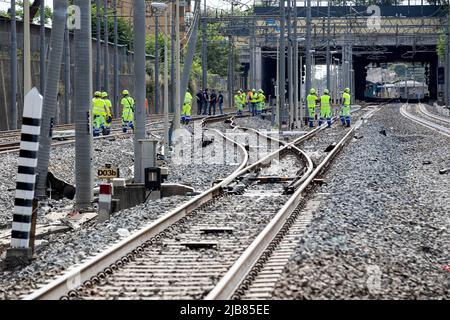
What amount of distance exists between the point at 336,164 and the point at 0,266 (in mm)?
13871

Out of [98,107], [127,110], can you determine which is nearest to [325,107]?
[127,110]

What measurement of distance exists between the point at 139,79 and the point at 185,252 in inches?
374

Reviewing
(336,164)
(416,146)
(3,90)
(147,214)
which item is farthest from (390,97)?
(147,214)

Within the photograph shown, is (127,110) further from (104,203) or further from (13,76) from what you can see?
(104,203)

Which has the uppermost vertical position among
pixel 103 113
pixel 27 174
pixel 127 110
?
pixel 127 110

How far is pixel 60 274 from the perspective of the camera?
9961mm

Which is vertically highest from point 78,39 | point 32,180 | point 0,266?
point 78,39

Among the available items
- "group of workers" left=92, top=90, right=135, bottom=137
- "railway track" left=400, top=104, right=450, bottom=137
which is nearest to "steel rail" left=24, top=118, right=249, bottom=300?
"group of workers" left=92, top=90, right=135, bottom=137

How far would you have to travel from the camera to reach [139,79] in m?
20.2

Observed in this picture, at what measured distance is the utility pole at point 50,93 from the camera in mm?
17781

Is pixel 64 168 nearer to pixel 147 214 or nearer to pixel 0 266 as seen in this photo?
pixel 147 214

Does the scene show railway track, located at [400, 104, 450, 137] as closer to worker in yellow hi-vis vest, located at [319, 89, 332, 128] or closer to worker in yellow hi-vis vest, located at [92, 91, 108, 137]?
worker in yellow hi-vis vest, located at [319, 89, 332, 128]

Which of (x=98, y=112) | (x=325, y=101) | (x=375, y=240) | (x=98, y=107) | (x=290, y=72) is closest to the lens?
(x=375, y=240)

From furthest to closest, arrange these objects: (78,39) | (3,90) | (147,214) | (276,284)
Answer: (3,90) → (78,39) → (147,214) → (276,284)
